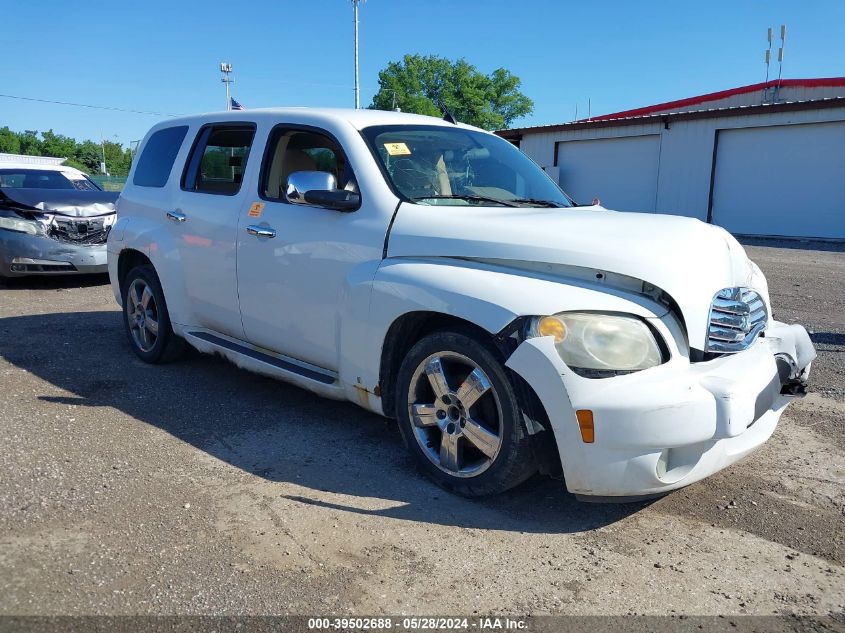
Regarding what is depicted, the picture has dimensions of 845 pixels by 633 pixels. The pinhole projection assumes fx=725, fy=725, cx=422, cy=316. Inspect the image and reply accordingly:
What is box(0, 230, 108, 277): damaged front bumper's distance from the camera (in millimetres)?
9336

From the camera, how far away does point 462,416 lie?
3455 millimetres

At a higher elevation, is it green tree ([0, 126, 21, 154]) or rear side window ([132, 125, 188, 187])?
green tree ([0, 126, 21, 154])

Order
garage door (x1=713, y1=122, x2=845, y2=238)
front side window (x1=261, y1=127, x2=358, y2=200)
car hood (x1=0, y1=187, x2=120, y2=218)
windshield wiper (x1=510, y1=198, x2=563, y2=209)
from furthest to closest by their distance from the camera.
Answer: garage door (x1=713, y1=122, x2=845, y2=238)
car hood (x1=0, y1=187, x2=120, y2=218)
front side window (x1=261, y1=127, x2=358, y2=200)
windshield wiper (x1=510, y1=198, x2=563, y2=209)

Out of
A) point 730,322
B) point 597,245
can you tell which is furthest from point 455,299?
point 730,322

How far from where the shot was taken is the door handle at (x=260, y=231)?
442cm

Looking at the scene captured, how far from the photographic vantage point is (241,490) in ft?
11.9

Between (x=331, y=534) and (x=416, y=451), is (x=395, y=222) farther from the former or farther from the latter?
(x=331, y=534)

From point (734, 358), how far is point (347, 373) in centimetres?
197

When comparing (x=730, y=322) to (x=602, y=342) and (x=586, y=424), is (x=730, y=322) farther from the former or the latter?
(x=586, y=424)

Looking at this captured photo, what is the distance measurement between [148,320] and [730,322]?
172 inches

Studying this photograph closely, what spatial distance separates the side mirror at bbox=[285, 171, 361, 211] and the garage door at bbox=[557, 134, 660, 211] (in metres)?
22.3

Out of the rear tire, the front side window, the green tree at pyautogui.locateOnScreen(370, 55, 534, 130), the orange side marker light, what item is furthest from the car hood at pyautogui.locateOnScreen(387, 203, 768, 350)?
the green tree at pyautogui.locateOnScreen(370, 55, 534, 130)

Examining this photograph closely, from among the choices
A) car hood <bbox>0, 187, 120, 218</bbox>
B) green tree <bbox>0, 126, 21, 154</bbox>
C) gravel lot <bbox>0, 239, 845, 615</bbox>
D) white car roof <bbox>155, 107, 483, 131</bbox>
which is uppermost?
green tree <bbox>0, 126, 21, 154</bbox>

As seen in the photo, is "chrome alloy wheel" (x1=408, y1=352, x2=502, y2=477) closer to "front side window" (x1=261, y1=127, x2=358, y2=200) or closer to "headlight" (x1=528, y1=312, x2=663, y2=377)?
"headlight" (x1=528, y1=312, x2=663, y2=377)
